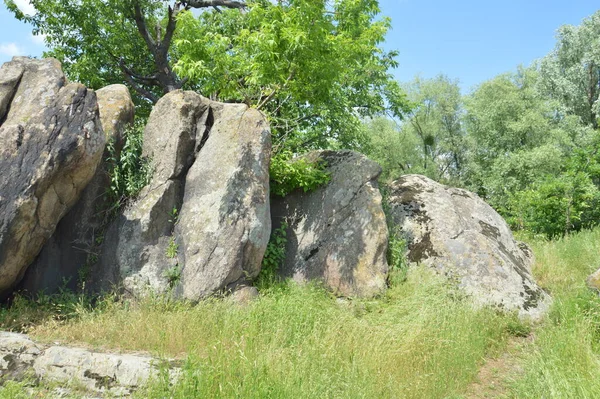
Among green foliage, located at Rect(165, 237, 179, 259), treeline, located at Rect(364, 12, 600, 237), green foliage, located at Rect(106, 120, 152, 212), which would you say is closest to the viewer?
green foliage, located at Rect(165, 237, 179, 259)

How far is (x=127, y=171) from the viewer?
374 inches

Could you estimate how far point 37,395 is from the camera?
17.1 ft

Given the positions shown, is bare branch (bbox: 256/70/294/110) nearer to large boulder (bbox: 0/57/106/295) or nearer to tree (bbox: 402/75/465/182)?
large boulder (bbox: 0/57/106/295)

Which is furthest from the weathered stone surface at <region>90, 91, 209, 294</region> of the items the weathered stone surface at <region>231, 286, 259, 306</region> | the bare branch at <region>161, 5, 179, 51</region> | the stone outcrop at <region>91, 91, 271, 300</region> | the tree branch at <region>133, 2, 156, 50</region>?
the tree branch at <region>133, 2, 156, 50</region>

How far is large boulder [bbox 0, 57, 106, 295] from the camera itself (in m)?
7.32

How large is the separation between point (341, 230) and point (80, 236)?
5.57 m

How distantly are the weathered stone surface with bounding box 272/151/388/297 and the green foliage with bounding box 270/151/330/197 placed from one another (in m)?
0.24

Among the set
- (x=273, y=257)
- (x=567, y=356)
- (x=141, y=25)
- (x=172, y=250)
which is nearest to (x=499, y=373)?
(x=567, y=356)

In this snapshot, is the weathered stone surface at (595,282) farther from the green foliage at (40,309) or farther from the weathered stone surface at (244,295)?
the green foliage at (40,309)

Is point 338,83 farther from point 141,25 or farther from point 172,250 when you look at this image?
point 141,25

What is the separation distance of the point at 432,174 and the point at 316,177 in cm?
3057

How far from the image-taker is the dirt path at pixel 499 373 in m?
6.20

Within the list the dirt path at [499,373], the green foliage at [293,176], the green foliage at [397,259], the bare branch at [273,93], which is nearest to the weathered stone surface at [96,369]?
the dirt path at [499,373]

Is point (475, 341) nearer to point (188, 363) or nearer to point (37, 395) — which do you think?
point (188, 363)
